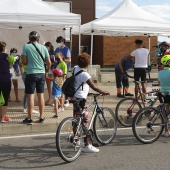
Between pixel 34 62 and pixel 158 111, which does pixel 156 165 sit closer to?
pixel 158 111

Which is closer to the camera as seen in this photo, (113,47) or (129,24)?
(129,24)

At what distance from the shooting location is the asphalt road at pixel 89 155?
548cm

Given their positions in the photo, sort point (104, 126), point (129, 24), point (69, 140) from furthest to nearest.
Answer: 1. point (129, 24)
2. point (104, 126)
3. point (69, 140)

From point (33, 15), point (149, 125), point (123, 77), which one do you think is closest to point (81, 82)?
point (149, 125)

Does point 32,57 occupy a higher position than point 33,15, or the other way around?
point 33,15

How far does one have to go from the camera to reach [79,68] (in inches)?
239

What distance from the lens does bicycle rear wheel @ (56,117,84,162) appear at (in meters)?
5.52

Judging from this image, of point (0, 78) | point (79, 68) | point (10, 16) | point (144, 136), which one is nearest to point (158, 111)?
point (144, 136)

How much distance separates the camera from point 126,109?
8.24m

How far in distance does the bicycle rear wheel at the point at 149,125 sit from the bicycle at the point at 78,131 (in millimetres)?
489

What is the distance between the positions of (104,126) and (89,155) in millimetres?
841

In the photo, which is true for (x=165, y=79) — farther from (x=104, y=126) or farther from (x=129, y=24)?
(x=129, y=24)

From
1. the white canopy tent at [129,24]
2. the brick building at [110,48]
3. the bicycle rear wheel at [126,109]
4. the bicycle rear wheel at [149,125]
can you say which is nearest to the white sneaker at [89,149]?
the bicycle rear wheel at [149,125]

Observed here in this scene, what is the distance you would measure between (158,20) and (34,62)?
5.39 m
